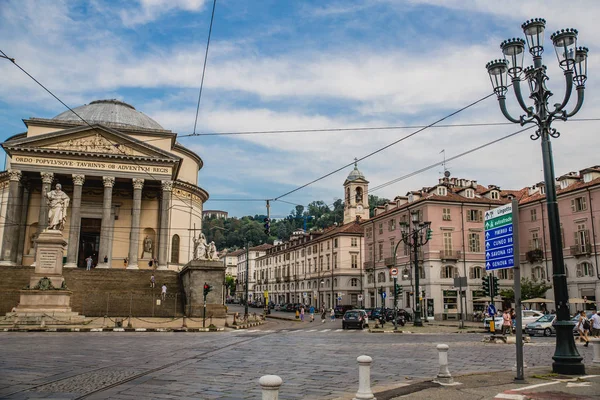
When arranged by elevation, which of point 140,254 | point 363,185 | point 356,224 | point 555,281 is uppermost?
point 363,185

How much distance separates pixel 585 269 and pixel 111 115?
1855 inches

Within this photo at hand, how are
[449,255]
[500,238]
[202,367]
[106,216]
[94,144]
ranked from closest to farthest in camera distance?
1. [500,238]
2. [202,367]
3. [106,216]
4. [94,144]
5. [449,255]

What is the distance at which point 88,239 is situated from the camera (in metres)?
50.2

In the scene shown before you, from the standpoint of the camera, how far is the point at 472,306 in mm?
52250

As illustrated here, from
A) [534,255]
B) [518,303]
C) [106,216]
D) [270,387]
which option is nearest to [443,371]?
[518,303]

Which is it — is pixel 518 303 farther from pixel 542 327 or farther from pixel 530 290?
pixel 530 290

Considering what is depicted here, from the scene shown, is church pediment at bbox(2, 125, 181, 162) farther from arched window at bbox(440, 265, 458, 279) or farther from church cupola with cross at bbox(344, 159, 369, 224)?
church cupola with cross at bbox(344, 159, 369, 224)

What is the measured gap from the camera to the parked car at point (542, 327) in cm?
3025

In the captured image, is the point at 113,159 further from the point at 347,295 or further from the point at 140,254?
the point at 347,295

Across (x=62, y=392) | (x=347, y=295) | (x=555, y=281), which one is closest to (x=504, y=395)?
(x=555, y=281)

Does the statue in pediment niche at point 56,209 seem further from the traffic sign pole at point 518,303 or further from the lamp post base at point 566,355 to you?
the lamp post base at point 566,355

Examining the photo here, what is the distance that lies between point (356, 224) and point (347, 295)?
453 inches

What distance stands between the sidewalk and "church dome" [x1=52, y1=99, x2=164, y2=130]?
48823mm

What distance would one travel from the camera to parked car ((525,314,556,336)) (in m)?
30.2
